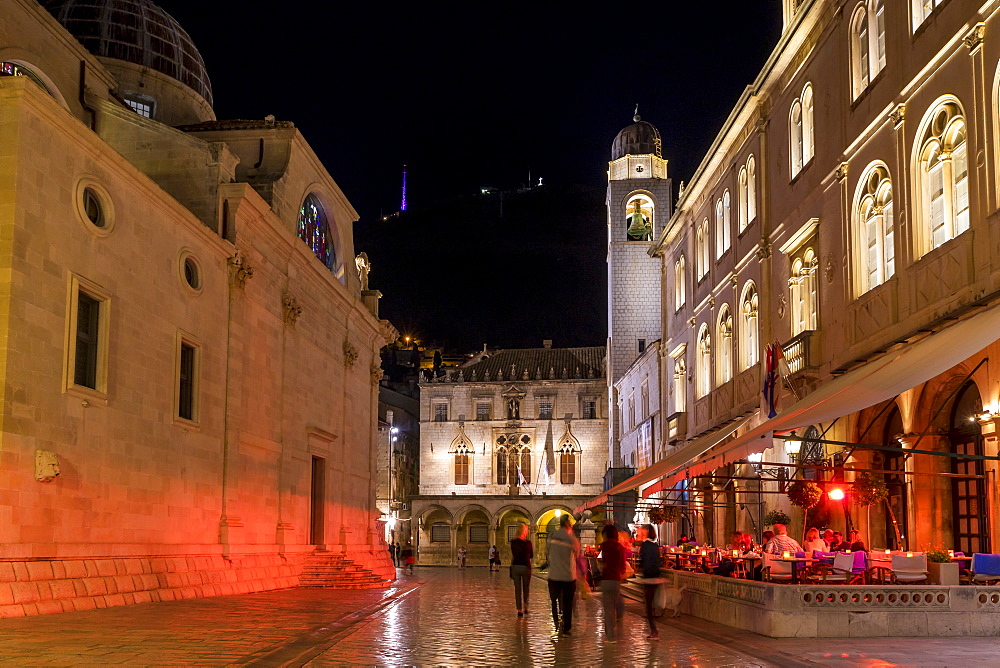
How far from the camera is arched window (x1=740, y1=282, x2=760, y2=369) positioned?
2620cm

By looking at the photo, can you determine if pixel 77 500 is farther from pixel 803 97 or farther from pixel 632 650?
pixel 803 97

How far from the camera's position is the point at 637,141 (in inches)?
2564

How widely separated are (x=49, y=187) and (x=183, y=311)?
5.72 m

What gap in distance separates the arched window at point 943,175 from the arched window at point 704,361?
14.9 metres

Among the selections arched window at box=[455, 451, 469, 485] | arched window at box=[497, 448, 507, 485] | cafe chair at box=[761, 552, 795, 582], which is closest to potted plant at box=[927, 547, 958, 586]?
cafe chair at box=[761, 552, 795, 582]

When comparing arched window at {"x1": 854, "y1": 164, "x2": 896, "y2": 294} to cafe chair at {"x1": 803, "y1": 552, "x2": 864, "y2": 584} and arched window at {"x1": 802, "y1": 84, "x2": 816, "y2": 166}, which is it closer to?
arched window at {"x1": 802, "y1": 84, "x2": 816, "y2": 166}

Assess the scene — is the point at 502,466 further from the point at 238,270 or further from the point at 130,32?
the point at 238,270

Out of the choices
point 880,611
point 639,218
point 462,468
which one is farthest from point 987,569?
point 462,468

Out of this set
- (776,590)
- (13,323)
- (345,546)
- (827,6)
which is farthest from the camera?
(345,546)

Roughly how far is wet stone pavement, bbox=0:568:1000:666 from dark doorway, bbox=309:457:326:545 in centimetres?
1475

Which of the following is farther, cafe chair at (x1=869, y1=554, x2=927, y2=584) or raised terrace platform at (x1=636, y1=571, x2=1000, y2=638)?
cafe chair at (x1=869, y1=554, x2=927, y2=584)

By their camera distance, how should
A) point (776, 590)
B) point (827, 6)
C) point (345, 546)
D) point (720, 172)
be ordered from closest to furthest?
1. point (776, 590)
2. point (827, 6)
3. point (720, 172)
4. point (345, 546)

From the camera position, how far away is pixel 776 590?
42.9ft

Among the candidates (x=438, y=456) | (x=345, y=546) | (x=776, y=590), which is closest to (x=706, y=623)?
(x=776, y=590)
